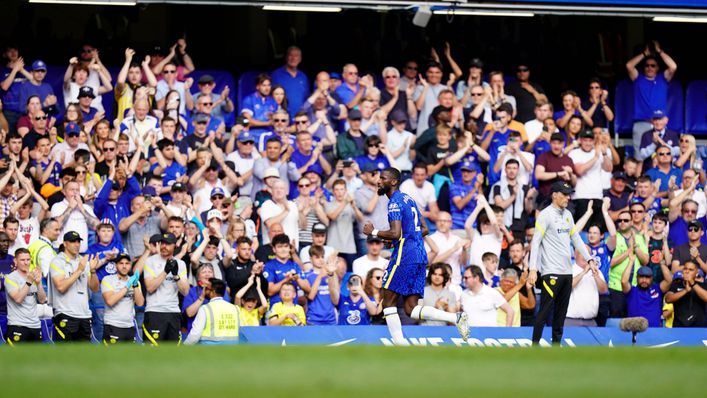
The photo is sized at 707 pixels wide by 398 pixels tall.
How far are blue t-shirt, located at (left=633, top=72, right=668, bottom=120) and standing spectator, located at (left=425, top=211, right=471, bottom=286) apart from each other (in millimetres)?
4939

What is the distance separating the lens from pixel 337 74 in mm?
20219

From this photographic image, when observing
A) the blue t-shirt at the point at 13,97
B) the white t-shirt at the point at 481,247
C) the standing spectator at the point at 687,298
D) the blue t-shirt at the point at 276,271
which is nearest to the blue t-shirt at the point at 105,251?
the blue t-shirt at the point at 276,271

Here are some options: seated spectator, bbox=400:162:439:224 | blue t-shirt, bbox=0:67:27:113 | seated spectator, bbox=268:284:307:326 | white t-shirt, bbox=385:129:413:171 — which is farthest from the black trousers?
blue t-shirt, bbox=0:67:27:113

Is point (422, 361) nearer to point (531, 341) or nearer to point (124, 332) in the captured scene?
point (531, 341)

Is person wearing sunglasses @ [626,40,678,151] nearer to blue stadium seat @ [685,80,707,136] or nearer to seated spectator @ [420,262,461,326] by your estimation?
blue stadium seat @ [685,80,707,136]

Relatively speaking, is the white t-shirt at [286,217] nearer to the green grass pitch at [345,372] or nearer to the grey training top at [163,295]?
the grey training top at [163,295]

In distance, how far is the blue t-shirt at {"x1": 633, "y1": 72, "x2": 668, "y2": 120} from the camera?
20.8 metres

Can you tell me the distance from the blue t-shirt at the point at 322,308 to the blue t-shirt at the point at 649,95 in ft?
23.7

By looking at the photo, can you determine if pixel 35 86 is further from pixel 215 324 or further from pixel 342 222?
pixel 215 324

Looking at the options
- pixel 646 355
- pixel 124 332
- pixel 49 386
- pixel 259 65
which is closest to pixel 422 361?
pixel 646 355

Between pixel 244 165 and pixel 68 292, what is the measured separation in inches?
152

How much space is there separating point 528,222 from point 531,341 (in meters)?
3.72

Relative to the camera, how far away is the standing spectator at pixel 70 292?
15438 mm

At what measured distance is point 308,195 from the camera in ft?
58.6
